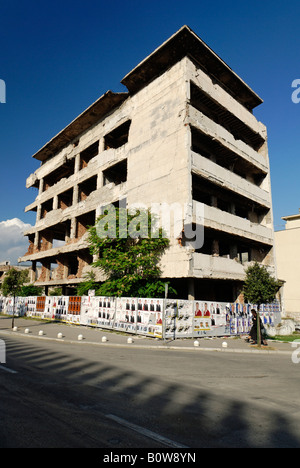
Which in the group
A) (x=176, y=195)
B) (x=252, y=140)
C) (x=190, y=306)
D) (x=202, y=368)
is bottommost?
(x=202, y=368)

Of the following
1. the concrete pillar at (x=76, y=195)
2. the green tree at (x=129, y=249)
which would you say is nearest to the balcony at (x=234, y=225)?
the green tree at (x=129, y=249)

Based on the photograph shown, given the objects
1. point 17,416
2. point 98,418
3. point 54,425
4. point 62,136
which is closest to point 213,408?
point 98,418

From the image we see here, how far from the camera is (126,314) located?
16.4m

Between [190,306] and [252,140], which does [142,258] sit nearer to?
[190,306]

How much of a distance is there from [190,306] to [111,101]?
21658mm

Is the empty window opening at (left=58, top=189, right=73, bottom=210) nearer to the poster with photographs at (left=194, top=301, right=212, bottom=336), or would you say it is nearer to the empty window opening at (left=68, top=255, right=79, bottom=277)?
the empty window opening at (left=68, top=255, right=79, bottom=277)

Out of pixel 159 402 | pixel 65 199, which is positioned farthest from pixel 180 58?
pixel 159 402

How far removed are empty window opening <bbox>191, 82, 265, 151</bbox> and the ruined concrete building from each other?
0.09 metres

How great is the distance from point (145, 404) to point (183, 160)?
1694cm

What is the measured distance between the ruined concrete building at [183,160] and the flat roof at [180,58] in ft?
0.26

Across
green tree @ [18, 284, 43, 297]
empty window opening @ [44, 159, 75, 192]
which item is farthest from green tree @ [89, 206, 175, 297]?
green tree @ [18, 284, 43, 297]

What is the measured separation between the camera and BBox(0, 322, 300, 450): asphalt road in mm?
3555

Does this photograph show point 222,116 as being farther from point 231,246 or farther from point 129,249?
point 129,249

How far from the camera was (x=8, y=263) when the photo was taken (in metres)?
67.9
